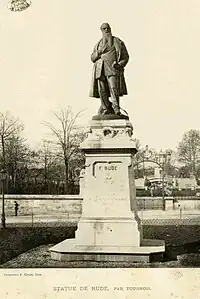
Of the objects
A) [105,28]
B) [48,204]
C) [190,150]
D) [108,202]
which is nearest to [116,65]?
[105,28]

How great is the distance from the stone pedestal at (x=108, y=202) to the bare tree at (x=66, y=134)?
2.91 feet

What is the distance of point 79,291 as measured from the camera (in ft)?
16.2

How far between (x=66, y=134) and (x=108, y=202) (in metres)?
2.60

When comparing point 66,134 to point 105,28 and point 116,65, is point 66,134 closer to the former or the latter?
point 116,65

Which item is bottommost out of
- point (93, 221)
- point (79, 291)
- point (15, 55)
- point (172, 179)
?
point (79, 291)

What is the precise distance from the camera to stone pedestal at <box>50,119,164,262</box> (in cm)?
589

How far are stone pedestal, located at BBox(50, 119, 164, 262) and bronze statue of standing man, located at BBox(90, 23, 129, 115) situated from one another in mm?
367

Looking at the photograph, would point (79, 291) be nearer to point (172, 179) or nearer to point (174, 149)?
point (174, 149)

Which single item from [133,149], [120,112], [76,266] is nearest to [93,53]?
[120,112]

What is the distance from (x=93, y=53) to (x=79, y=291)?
105 inches

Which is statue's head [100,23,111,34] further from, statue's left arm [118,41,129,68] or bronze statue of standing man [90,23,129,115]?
statue's left arm [118,41,129,68]

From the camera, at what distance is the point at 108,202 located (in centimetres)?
597

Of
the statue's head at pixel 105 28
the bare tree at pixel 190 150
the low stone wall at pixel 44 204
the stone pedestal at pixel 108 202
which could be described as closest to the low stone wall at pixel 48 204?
the low stone wall at pixel 44 204

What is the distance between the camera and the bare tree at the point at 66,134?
6.95 metres
